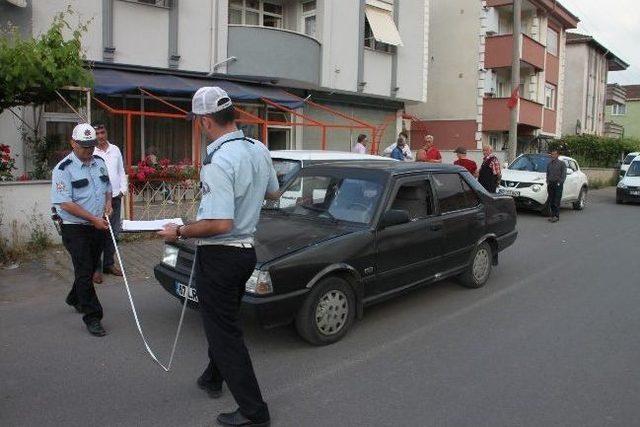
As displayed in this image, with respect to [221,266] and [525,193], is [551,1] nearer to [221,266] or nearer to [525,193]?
[525,193]

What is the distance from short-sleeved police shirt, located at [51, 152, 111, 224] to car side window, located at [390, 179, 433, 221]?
2.80 metres

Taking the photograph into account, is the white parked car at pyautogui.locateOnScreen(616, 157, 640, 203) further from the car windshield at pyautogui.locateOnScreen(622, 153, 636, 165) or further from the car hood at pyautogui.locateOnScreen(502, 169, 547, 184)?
the car windshield at pyautogui.locateOnScreen(622, 153, 636, 165)

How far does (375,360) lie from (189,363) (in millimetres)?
1501

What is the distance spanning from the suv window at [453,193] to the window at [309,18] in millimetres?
12185

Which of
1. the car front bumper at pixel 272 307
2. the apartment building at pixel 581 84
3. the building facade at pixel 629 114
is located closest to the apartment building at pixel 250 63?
the car front bumper at pixel 272 307

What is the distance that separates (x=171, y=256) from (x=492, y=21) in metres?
24.9

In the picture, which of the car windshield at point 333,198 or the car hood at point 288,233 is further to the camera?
the car windshield at point 333,198

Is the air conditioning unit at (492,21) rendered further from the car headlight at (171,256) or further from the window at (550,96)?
the car headlight at (171,256)

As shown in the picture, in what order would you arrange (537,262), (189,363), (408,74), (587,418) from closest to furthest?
(587,418) → (189,363) → (537,262) → (408,74)

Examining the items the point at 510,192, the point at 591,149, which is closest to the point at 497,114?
the point at 591,149

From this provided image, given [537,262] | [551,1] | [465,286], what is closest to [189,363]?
[465,286]

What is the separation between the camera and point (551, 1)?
98.6ft

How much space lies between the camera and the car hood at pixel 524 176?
15.2m

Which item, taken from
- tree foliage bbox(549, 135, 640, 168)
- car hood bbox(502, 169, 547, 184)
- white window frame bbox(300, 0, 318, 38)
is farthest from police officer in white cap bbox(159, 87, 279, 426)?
tree foliage bbox(549, 135, 640, 168)
